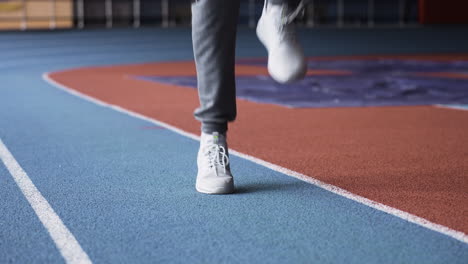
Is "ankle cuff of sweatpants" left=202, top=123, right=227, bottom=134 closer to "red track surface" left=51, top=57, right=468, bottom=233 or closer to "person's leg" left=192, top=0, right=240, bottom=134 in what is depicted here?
"person's leg" left=192, top=0, right=240, bottom=134

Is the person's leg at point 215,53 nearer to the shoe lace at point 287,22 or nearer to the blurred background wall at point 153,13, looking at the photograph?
the shoe lace at point 287,22

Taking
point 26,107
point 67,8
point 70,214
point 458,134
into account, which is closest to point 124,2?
point 67,8

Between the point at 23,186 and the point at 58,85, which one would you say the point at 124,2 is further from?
the point at 23,186

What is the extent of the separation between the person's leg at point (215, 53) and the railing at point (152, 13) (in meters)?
20.6

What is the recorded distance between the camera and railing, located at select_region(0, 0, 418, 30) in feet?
75.3

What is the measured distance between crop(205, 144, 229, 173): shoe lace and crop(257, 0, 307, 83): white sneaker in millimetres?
314

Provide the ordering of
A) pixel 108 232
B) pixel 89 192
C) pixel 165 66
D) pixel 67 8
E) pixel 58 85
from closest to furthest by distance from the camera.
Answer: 1. pixel 108 232
2. pixel 89 192
3. pixel 58 85
4. pixel 165 66
5. pixel 67 8

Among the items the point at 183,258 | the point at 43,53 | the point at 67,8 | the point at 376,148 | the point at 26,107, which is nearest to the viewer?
the point at 183,258

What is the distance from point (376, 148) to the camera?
140 inches

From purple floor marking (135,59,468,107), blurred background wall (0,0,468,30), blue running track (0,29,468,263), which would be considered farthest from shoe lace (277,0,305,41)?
blurred background wall (0,0,468,30)

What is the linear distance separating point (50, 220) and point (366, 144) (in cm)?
182

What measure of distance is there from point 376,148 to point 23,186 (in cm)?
156

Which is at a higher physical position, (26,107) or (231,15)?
(231,15)

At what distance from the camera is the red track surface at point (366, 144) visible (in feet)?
8.40
